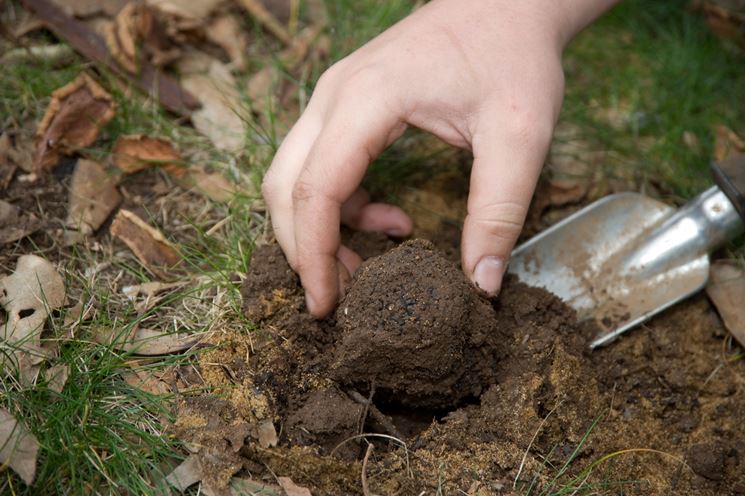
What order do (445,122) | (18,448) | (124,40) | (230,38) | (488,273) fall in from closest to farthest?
1. (18,448)
2. (488,273)
3. (445,122)
4. (124,40)
5. (230,38)

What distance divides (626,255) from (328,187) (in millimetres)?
1275

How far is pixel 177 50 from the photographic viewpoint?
11.0 feet

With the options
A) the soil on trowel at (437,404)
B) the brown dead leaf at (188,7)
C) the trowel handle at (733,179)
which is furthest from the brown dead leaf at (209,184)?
the trowel handle at (733,179)

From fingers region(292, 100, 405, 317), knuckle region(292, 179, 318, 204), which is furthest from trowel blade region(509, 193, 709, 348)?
knuckle region(292, 179, 318, 204)

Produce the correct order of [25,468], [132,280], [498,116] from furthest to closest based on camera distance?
1. [132,280]
2. [498,116]
3. [25,468]

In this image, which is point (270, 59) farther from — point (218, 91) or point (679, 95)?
point (679, 95)

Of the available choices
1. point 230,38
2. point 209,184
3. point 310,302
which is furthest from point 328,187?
point 230,38

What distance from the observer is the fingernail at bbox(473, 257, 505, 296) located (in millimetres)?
2178

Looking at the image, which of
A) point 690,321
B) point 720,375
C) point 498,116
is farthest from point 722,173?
point 498,116

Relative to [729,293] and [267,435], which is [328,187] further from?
[729,293]

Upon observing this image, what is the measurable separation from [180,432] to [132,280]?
2.38ft

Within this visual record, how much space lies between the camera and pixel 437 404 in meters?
2.20

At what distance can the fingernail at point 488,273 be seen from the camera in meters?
2.18

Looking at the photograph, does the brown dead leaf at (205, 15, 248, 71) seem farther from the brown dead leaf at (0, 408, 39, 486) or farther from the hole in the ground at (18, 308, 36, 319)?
the brown dead leaf at (0, 408, 39, 486)
